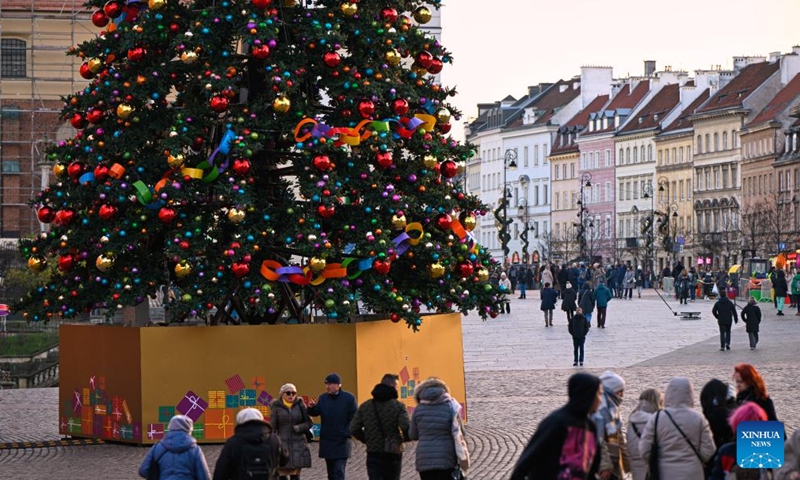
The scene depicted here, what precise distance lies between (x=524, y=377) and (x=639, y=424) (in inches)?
799

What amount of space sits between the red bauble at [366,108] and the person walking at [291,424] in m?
6.67

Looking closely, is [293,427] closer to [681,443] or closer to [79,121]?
[681,443]

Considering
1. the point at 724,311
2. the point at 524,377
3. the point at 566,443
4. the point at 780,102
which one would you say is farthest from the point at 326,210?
the point at 780,102

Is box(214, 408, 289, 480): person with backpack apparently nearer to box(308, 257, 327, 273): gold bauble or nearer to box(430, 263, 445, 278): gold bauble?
box(308, 257, 327, 273): gold bauble

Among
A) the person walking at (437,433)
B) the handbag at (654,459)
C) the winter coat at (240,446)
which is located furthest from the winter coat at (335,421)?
the handbag at (654,459)

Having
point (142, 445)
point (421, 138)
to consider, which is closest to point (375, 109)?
point (421, 138)

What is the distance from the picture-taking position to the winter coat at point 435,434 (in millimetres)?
14312

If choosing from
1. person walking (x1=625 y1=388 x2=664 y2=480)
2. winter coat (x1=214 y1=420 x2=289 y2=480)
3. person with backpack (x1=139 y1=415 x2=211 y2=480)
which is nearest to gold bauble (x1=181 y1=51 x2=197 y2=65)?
winter coat (x1=214 y1=420 x2=289 y2=480)

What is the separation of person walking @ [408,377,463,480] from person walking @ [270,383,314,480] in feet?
6.92

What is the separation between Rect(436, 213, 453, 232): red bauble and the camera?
2292cm

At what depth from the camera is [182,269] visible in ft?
70.6

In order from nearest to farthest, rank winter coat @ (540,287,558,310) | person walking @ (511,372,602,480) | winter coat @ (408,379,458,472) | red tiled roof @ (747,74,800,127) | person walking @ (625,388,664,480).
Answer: person walking @ (511,372,602,480)
person walking @ (625,388,664,480)
winter coat @ (408,379,458,472)
winter coat @ (540,287,558,310)
red tiled roof @ (747,74,800,127)

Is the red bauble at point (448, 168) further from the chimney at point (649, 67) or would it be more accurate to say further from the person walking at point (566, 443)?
the chimney at point (649, 67)

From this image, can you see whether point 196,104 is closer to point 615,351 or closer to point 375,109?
point 375,109
